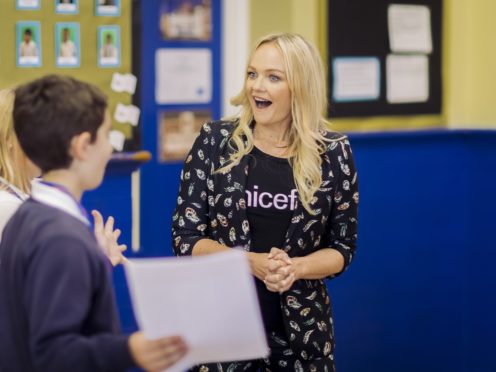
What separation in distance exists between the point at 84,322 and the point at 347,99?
2.90 meters

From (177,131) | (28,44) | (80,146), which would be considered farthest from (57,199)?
(177,131)

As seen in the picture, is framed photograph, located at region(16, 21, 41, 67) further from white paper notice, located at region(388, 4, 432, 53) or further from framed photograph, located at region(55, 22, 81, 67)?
white paper notice, located at region(388, 4, 432, 53)

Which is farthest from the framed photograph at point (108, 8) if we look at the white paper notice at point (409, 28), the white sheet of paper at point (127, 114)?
the white paper notice at point (409, 28)

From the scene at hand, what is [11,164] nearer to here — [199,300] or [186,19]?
[199,300]

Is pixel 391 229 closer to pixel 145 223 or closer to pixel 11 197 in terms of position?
pixel 145 223

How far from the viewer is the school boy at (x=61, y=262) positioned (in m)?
1.70

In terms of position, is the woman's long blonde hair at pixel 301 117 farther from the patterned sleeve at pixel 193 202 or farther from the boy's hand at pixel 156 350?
the boy's hand at pixel 156 350

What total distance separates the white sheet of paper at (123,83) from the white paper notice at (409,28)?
56.3 inches

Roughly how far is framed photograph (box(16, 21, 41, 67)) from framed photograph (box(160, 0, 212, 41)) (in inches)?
21.7

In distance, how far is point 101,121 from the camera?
1.86 m

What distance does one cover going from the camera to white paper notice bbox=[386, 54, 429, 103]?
15.3 ft

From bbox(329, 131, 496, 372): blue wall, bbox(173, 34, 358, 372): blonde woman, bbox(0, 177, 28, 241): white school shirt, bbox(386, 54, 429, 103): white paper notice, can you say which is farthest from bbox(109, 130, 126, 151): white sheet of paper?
bbox(386, 54, 429, 103): white paper notice

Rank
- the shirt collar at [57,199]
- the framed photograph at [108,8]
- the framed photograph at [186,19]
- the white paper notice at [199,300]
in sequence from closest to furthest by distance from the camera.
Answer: the white paper notice at [199,300] < the shirt collar at [57,199] < the framed photograph at [108,8] < the framed photograph at [186,19]

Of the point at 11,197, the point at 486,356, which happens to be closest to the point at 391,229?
the point at 486,356
